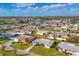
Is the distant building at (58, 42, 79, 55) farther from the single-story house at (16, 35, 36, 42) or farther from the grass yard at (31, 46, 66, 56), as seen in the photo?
the single-story house at (16, 35, 36, 42)

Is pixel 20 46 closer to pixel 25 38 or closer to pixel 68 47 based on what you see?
pixel 25 38

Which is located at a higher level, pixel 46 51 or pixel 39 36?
pixel 39 36

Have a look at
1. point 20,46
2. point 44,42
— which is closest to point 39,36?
point 44,42

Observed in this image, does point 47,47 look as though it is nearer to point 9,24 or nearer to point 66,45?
point 66,45

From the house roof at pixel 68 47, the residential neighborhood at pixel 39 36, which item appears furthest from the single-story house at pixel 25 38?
the house roof at pixel 68 47

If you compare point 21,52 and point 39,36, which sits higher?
point 39,36

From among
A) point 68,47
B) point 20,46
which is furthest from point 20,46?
point 68,47

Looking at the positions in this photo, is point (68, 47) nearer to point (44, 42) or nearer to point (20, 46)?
point (44, 42)

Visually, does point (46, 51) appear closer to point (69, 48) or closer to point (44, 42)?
point (44, 42)

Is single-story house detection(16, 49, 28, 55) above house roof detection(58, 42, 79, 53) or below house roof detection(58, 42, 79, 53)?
below

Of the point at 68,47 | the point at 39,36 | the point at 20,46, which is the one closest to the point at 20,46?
the point at 20,46

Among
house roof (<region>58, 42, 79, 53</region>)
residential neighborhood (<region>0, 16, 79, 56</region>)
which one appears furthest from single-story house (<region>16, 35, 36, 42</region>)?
house roof (<region>58, 42, 79, 53</region>)
